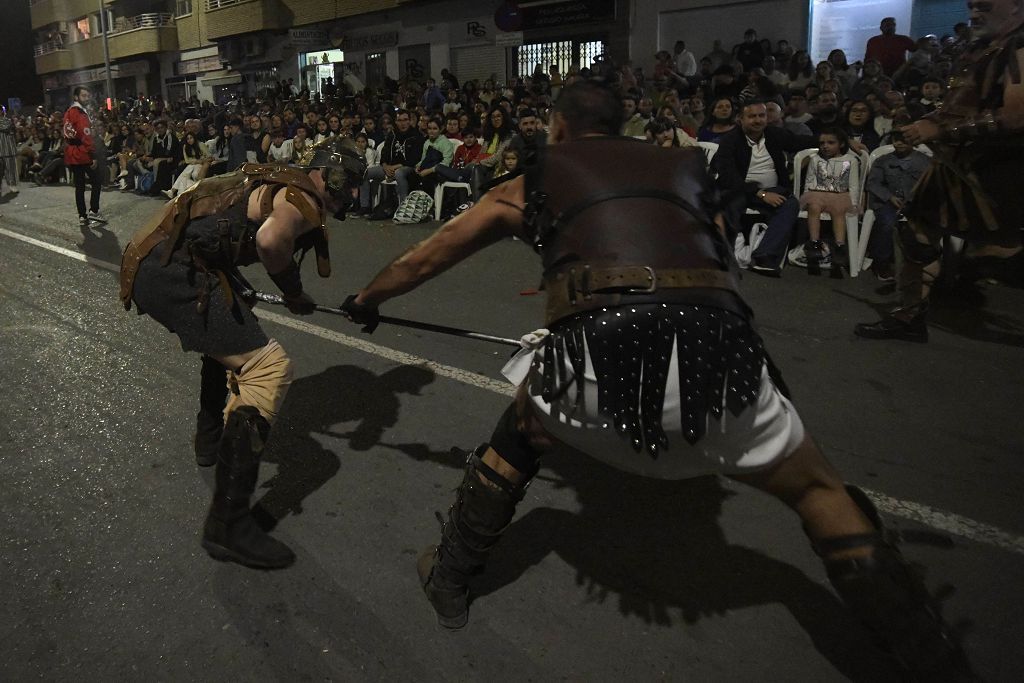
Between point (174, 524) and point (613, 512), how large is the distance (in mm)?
1656

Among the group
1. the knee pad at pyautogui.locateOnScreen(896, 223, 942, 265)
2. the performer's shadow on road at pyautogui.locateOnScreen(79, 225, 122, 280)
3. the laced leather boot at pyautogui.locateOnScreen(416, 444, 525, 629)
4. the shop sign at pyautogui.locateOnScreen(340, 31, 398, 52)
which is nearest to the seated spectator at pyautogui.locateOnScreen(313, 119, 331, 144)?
the performer's shadow on road at pyautogui.locateOnScreen(79, 225, 122, 280)

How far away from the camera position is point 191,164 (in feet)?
49.8

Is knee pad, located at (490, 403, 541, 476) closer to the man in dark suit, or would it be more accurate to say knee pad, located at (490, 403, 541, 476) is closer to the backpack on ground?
the man in dark suit

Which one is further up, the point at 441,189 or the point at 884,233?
the point at 441,189

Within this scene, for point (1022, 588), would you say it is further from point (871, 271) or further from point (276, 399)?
point (871, 271)

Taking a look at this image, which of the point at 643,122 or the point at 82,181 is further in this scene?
the point at 82,181

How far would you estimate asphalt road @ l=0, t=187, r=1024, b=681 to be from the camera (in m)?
2.28

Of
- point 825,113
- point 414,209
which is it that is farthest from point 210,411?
point 825,113

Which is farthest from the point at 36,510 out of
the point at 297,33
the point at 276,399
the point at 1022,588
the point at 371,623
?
the point at 297,33

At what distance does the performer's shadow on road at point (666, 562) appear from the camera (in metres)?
2.38

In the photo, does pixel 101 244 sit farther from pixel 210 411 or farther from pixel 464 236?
pixel 464 236

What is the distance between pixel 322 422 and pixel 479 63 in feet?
64.8

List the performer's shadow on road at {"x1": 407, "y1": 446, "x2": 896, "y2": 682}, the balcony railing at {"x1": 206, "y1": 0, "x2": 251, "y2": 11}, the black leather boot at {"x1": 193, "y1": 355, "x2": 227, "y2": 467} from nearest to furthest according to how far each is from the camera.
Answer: the performer's shadow on road at {"x1": 407, "y1": 446, "x2": 896, "y2": 682} → the black leather boot at {"x1": 193, "y1": 355, "x2": 227, "y2": 467} → the balcony railing at {"x1": 206, "y1": 0, "x2": 251, "y2": 11}

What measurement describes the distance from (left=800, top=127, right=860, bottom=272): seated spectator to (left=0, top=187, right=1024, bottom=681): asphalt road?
2.18 meters
